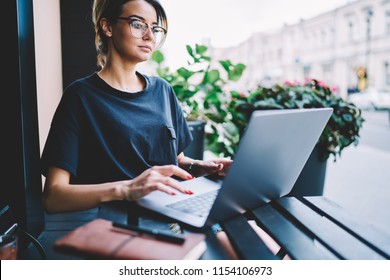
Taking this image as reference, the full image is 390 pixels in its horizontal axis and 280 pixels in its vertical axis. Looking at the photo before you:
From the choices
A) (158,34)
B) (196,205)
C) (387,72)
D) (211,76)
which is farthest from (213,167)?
(387,72)

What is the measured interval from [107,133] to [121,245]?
0.57 m

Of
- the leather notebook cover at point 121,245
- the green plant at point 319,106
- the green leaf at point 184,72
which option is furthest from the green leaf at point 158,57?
the leather notebook cover at point 121,245

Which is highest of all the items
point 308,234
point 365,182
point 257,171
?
point 257,171

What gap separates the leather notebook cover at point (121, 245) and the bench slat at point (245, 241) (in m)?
0.10

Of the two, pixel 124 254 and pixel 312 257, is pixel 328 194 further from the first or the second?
pixel 124 254

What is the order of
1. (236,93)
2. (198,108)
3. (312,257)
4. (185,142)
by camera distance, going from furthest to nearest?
(198,108)
(236,93)
(185,142)
(312,257)

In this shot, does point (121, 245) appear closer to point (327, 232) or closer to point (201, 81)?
point (327, 232)

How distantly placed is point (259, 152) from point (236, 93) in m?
1.88

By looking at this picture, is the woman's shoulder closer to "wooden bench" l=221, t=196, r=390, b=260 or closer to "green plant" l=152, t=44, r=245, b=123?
"wooden bench" l=221, t=196, r=390, b=260

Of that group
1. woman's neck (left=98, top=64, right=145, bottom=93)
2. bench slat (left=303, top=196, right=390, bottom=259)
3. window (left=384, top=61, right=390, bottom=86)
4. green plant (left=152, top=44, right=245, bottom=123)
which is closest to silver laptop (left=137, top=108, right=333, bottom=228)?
bench slat (left=303, top=196, right=390, bottom=259)

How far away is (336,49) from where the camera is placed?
17438 millimetres

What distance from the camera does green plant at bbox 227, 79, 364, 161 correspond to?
2215mm
